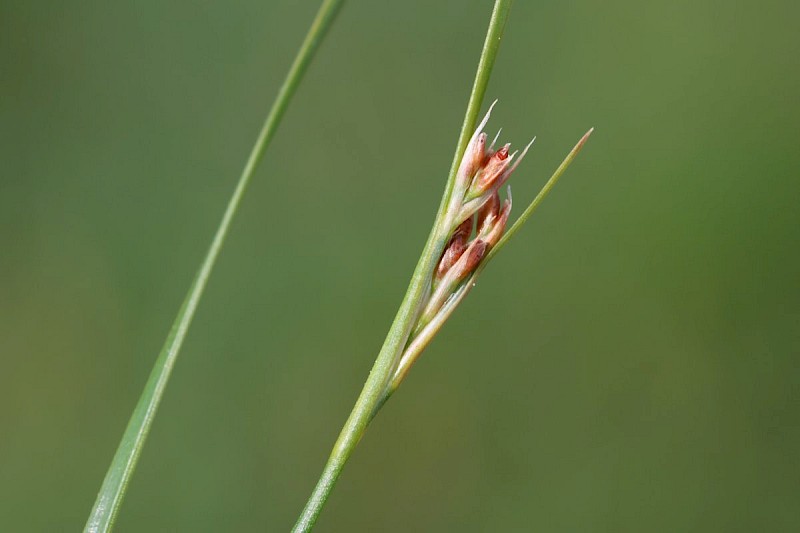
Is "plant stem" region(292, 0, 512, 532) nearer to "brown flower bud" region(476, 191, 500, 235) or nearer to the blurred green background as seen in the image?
"brown flower bud" region(476, 191, 500, 235)

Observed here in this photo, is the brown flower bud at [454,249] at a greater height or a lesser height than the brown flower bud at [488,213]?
lesser

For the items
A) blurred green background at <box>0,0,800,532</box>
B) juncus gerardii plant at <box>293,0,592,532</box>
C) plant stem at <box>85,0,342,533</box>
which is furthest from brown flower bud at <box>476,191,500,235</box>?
blurred green background at <box>0,0,800,532</box>

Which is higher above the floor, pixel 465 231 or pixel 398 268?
pixel 465 231

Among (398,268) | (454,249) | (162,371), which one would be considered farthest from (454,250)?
(398,268)

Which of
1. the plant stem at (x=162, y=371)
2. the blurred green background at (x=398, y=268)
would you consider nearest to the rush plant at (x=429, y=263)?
the plant stem at (x=162, y=371)

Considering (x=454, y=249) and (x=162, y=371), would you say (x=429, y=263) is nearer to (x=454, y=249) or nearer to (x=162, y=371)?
(x=454, y=249)

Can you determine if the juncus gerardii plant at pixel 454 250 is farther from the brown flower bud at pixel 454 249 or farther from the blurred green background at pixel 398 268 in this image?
the blurred green background at pixel 398 268
